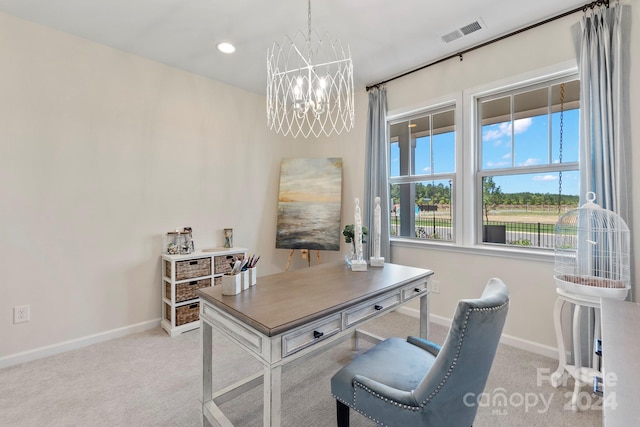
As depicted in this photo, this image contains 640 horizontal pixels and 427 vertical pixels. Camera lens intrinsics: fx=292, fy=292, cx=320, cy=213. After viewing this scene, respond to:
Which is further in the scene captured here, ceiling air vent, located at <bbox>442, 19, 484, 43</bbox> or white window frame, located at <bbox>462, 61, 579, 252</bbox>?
white window frame, located at <bbox>462, 61, 579, 252</bbox>

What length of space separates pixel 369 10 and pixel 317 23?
0.44m

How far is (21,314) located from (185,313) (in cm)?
124

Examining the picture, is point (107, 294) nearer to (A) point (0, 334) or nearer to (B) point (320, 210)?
(A) point (0, 334)

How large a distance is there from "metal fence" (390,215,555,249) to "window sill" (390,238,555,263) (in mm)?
90

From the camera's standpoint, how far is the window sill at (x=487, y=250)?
2512 millimetres

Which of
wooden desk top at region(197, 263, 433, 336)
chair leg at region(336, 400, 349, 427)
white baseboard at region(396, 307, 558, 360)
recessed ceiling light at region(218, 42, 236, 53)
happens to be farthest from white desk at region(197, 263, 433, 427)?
recessed ceiling light at region(218, 42, 236, 53)

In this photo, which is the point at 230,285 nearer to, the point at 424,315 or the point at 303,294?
the point at 303,294

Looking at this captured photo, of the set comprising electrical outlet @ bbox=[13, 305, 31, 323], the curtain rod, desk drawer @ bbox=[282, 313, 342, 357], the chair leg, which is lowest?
the chair leg

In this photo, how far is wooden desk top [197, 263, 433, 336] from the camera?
1281mm

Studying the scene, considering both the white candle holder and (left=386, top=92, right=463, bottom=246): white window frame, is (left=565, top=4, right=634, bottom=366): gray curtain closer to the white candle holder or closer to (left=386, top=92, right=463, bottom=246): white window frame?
(left=386, top=92, right=463, bottom=246): white window frame

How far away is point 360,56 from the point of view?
9.84 feet

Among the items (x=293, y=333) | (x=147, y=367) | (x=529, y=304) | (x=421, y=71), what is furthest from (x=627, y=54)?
(x=147, y=367)

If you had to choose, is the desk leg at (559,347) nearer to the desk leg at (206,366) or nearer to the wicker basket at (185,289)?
the desk leg at (206,366)

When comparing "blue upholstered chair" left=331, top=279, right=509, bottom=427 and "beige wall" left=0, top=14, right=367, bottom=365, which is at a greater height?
"beige wall" left=0, top=14, right=367, bottom=365
